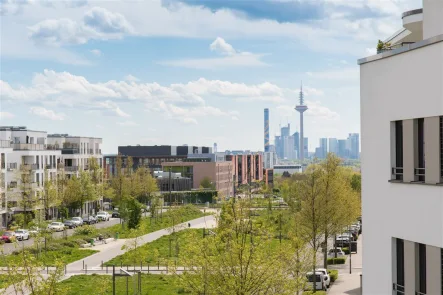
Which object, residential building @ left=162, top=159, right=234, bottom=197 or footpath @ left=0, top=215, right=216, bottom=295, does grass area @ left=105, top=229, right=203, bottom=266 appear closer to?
footpath @ left=0, top=215, right=216, bottom=295

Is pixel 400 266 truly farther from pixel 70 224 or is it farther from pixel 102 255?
pixel 70 224

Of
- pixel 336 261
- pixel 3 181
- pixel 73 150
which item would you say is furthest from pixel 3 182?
pixel 336 261

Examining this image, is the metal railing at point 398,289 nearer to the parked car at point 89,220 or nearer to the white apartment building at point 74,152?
the parked car at point 89,220

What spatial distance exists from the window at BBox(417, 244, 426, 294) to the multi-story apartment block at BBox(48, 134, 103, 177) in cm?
6890

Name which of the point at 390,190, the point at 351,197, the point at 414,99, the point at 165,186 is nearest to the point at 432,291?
the point at 390,190

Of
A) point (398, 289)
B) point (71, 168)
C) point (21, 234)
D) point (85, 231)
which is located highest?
point (71, 168)

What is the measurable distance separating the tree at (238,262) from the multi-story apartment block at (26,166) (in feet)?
125

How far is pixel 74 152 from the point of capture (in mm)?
81688

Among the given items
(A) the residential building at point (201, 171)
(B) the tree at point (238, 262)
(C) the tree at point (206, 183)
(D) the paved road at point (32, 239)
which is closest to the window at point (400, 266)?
(B) the tree at point (238, 262)

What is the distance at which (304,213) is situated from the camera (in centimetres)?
3450

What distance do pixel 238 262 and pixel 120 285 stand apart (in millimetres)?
16607

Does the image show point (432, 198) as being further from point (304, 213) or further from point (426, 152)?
point (304, 213)

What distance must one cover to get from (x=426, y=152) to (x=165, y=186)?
103663mm

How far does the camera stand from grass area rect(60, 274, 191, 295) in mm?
30594
